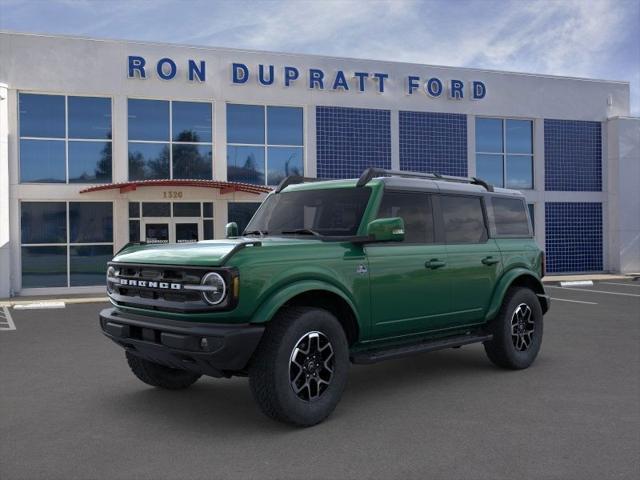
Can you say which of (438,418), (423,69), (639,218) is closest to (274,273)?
(438,418)

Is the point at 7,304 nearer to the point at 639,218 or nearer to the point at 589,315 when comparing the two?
the point at 589,315

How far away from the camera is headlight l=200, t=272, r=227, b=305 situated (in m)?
4.50

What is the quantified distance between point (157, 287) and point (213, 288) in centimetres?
66

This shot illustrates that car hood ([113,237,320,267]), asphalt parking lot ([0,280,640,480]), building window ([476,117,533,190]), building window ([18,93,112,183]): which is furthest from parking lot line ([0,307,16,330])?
building window ([476,117,533,190])

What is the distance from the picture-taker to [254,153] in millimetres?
19828

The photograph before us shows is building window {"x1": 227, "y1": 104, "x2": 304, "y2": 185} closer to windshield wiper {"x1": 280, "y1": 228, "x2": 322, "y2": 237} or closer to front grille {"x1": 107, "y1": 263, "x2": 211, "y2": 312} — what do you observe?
windshield wiper {"x1": 280, "y1": 228, "x2": 322, "y2": 237}

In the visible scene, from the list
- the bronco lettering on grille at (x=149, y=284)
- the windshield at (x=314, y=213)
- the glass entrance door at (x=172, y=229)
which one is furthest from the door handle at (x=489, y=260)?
the glass entrance door at (x=172, y=229)

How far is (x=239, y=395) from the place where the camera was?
233 inches

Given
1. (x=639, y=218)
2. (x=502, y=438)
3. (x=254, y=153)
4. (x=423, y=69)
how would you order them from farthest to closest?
(x=639, y=218), (x=423, y=69), (x=254, y=153), (x=502, y=438)

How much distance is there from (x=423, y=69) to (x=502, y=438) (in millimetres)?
18612

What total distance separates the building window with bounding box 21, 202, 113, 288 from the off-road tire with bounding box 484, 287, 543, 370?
45.4 ft

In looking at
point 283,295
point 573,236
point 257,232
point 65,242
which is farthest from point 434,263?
point 573,236

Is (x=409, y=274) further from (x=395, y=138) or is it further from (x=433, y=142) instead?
(x=433, y=142)

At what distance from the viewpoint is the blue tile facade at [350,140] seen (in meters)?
20.4
